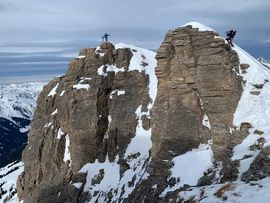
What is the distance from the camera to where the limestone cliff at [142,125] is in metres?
57.3

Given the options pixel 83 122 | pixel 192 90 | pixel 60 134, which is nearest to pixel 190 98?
pixel 192 90

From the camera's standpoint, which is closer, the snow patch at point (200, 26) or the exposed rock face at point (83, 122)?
the snow patch at point (200, 26)

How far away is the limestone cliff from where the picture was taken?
5731 centimetres

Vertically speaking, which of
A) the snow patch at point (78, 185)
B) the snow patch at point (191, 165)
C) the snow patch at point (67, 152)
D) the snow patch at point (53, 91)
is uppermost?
the snow patch at point (53, 91)

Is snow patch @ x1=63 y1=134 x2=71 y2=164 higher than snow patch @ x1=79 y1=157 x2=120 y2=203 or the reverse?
higher

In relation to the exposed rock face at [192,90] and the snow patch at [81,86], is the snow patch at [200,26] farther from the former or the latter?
the snow patch at [81,86]

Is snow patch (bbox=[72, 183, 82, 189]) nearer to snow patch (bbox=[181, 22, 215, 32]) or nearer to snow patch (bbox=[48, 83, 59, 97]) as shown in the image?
snow patch (bbox=[48, 83, 59, 97])

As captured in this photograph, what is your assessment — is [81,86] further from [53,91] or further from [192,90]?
[192,90]

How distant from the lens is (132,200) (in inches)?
2427

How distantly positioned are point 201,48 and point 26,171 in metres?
52.2

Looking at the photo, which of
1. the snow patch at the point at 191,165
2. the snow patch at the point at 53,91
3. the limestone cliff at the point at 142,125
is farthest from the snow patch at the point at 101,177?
the snow patch at the point at 53,91

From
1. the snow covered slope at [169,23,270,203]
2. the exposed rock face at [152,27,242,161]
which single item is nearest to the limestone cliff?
the exposed rock face at [152,27,242,161]

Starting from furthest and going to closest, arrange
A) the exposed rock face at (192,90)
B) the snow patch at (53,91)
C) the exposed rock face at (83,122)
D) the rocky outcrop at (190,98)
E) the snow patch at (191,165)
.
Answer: the snow patch at (53,91), the exposed rock face at (83,122), the exposed rock face at (192,90), the rocky outcrop at (190,98), the snow patch at (191,165)

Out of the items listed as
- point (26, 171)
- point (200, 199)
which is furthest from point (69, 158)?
point (200, 199)
